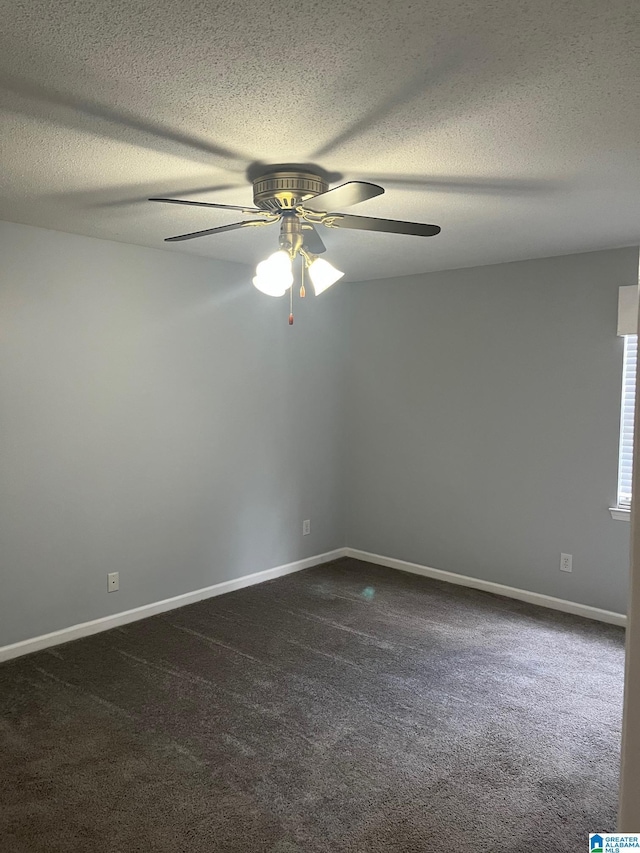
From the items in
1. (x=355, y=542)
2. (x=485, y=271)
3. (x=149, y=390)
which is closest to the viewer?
(x=149, y=390)

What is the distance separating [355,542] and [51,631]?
2544 millimetres

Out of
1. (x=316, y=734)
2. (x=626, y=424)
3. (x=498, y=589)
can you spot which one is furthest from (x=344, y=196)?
(x=498, y=589)

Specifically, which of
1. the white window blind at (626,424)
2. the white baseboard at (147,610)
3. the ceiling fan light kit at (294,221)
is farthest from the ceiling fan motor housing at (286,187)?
the white baseboard at (147,610)

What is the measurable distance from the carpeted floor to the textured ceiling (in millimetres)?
2301

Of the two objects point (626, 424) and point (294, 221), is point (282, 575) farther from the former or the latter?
point (294, 221)

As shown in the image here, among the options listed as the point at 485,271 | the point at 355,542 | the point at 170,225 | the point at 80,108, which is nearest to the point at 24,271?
the point at 170,225

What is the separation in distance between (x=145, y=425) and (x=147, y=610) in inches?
45.7

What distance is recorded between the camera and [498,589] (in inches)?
186

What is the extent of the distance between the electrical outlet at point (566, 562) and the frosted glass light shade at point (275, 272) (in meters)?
2.77

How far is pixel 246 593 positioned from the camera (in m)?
4.72

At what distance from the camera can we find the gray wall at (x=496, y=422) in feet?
13.8

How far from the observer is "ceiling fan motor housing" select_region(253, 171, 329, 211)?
8.52ft

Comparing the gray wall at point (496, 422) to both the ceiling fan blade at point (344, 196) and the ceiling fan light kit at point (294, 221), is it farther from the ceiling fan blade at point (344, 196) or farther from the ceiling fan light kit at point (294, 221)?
the ceiling fan blade at point (344, 196)

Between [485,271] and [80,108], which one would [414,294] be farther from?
[80,108]
